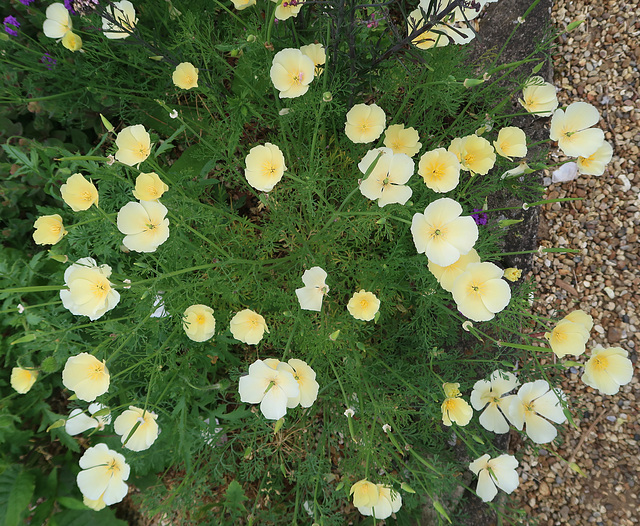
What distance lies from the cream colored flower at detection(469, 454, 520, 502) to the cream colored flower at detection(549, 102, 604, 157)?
1.18 meters

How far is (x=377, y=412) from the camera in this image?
165 centimetres

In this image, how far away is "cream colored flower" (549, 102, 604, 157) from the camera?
61.0 inches

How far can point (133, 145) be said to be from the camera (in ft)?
5.13

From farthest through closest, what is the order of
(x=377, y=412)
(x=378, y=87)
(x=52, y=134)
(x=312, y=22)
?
(x=52, y=134) < (x=312, y=22) < (x=378, y=87) < (x=377, y=412)

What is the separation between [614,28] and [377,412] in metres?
2.71

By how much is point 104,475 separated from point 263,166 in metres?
1.37

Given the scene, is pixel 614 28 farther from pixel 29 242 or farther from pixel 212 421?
pixel 29 242

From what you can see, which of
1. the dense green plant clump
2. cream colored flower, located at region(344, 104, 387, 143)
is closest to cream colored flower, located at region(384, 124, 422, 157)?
the dense green plant clump

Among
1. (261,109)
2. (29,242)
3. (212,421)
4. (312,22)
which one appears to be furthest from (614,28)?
(29,242)

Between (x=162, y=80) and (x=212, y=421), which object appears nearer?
(x=212, y=421)

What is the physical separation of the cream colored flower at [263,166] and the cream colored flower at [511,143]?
873 millimetres

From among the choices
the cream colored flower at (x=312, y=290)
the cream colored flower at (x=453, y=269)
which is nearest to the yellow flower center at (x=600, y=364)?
the cream colored flower at (x=453, y=269)

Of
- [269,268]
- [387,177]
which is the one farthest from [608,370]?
[269,268]

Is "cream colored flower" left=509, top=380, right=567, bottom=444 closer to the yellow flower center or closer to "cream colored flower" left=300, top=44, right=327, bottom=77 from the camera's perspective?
the yellow flower center
